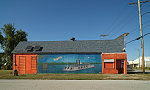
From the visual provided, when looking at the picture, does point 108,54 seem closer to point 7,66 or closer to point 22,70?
point 22,70

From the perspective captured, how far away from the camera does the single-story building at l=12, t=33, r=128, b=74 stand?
75.7ft

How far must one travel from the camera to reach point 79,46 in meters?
25.4

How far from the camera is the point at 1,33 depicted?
1583 inches

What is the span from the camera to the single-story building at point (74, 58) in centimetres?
2308

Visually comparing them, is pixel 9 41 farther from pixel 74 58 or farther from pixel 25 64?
pixel 74 58

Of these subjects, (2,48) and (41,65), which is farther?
(2,48)

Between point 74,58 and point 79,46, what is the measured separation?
122 inches

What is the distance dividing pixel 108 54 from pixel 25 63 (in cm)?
1665

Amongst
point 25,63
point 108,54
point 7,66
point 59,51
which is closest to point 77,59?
point 59,51

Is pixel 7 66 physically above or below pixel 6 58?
below

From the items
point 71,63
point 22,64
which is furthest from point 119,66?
point 22,64

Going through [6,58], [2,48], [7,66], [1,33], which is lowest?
[7,66]

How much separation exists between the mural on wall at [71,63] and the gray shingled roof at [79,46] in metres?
1.05

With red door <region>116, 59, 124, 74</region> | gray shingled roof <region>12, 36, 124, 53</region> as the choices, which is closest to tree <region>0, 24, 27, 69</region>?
gray shingled roof <region>12, 36, 124, 53</region>
